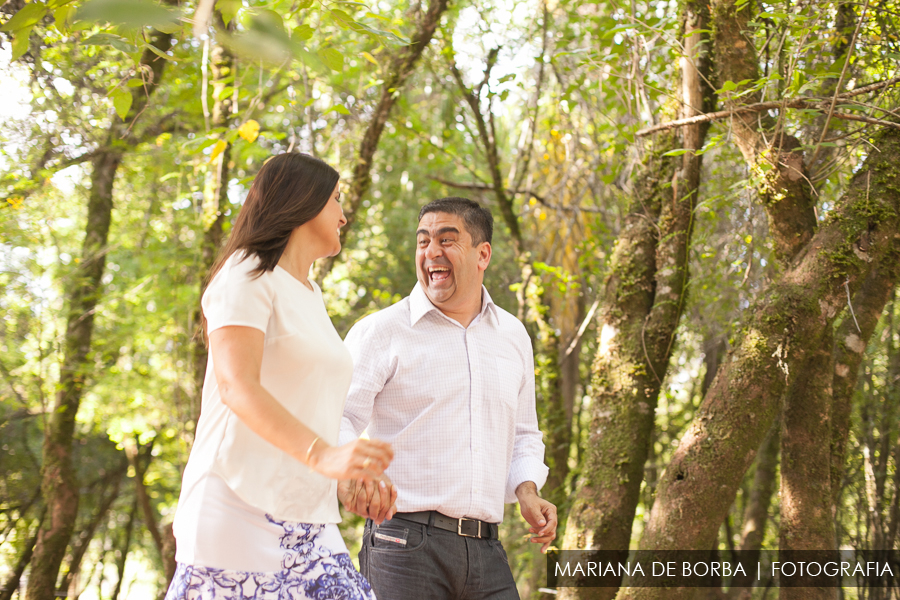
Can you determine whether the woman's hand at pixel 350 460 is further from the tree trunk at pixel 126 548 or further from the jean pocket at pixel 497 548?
the tree trunk at pixel 126 548

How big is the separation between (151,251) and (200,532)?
22.0 feet

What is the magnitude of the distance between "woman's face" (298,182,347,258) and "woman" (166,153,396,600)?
0.01 m

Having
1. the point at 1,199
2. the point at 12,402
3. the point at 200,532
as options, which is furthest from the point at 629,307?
the point at 12,402

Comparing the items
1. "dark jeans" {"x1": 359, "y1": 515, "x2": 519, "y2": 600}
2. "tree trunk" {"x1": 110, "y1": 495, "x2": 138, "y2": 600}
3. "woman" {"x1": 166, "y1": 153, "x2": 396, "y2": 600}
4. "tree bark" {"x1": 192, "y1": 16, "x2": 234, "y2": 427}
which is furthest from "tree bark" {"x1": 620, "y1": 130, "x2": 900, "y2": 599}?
"tree trunk" {"x1": 110, "y1": 495, "x2": 138, "y2": 600}

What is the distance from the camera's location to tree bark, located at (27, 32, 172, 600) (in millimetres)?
5512

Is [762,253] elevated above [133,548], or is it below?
above

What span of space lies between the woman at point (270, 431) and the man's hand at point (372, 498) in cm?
10

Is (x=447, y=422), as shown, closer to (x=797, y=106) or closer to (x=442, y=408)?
(x=442, y=408)

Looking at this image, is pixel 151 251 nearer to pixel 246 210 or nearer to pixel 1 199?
pixel 1 199

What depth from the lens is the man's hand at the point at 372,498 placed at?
5.97ft

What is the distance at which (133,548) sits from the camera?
10922mm

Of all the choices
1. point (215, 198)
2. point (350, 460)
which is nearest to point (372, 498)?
point (350, 460)

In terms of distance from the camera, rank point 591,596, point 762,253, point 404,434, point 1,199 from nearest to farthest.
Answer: point 404,434 < point 591,596 < point 762,253 < point 1,199

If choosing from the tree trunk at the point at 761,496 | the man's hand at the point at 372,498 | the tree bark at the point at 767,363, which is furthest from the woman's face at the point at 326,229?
the tree trunk at the point at 761,496
